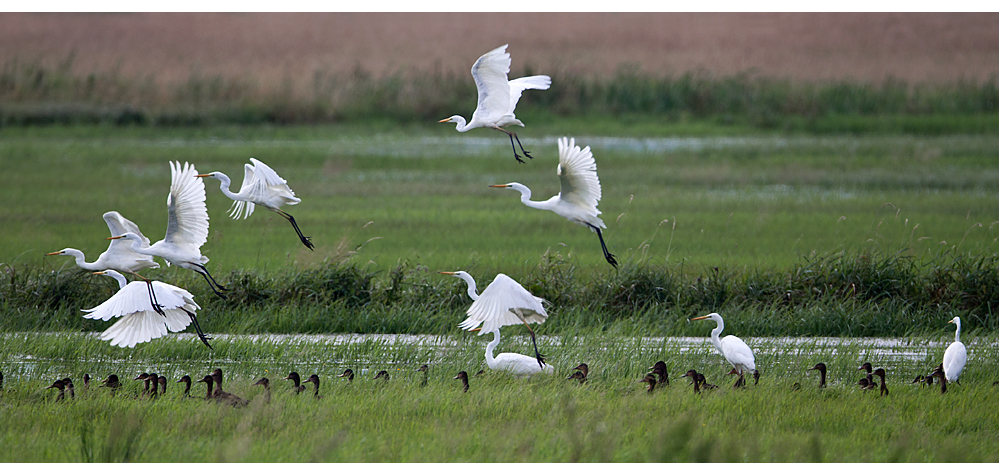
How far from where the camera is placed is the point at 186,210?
6.37 meters

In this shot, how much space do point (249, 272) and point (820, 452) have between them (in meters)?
8.13

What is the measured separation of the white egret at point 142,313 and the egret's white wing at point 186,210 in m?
0.84

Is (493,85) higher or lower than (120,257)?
higher

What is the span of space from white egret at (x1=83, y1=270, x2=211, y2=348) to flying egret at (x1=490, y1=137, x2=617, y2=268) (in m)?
2.77

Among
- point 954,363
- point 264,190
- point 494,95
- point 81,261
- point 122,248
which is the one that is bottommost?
point 954,363

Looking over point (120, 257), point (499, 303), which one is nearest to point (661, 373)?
point (499, 303)

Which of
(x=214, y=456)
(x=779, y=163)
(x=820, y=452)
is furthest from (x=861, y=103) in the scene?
(x=214, y=456)

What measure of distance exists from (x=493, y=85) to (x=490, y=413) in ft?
8.88

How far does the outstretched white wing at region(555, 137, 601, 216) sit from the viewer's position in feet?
20.4

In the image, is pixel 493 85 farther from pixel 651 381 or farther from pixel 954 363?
pixel 954 363

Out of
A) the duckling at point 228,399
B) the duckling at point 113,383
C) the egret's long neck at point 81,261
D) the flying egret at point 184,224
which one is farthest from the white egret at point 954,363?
the duckling at point 113,383

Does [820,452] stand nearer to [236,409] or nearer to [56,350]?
[236,409]

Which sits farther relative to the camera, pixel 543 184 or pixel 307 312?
pixel 543 184

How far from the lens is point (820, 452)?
656 centimetres
